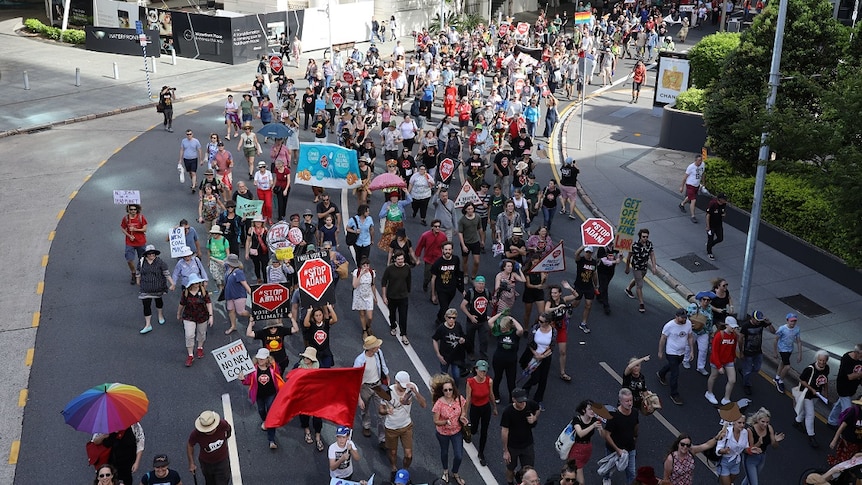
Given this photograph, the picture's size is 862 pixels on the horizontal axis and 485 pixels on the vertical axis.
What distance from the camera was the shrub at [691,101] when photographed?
90.1 ft

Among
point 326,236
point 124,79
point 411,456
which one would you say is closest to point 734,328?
point 411,456

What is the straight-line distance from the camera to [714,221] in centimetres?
1836

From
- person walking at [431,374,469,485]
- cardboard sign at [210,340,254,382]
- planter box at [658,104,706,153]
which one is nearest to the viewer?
person walking at [431,374,469,485]

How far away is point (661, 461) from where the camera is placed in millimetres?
11367

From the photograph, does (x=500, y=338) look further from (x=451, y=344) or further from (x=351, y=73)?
(x=351, y=73)

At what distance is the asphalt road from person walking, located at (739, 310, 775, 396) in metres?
0.29

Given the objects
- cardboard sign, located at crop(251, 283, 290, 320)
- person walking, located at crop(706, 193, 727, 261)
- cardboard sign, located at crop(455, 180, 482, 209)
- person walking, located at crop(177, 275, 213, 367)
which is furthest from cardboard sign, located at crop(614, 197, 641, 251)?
person walking, located at crop(177, 275, 213, 367)

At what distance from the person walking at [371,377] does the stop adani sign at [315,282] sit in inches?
78.6

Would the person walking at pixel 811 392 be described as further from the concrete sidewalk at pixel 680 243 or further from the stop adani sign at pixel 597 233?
the stop adani sign at pixel 597 233

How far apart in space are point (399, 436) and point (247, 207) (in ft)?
23.6

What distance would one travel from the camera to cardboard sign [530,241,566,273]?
47.3 ft

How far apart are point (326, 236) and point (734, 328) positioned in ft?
24.1

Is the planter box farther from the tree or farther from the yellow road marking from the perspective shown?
the yellow road marking

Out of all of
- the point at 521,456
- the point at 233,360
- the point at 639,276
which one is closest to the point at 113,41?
the point at 639,276
